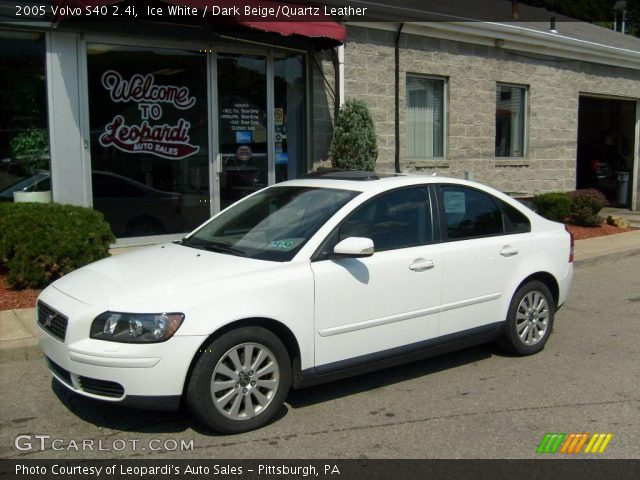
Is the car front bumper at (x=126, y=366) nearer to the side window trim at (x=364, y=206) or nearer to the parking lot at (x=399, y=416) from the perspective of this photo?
the parking lot at (x=399, y=416)

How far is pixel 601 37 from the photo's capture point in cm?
1770

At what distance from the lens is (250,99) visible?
10.3m

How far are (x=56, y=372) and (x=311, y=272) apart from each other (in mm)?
1775

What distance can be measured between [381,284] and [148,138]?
5.87 metres

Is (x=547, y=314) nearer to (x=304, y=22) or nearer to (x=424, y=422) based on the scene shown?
(x=424, y=422)

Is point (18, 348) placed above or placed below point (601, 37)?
below

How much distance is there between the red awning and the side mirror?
15.2 feet

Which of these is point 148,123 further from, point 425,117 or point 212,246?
point 425,117

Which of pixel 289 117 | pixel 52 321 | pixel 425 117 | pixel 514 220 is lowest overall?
pixel 52 321

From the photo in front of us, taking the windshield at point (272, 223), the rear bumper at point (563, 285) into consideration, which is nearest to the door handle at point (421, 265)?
the windshield at point (272, 223)

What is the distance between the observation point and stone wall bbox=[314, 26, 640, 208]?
1153cm

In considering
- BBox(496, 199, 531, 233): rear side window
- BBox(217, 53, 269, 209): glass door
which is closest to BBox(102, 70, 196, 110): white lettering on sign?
BBox(217, 53, 269, 209): glass door

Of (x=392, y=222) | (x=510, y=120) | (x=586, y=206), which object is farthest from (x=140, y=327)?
(x=510, y=120)
